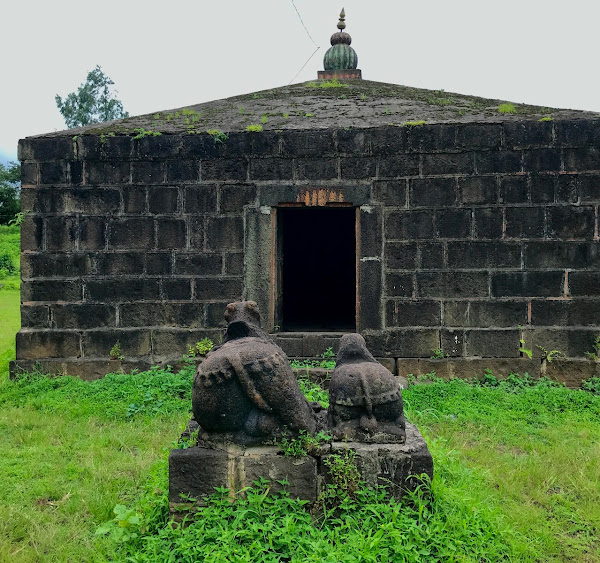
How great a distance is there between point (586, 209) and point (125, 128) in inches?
211

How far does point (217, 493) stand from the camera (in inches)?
122

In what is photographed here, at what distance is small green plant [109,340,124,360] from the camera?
21.0 ft

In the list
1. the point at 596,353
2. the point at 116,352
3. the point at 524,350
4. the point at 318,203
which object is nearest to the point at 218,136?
the point at 318,203

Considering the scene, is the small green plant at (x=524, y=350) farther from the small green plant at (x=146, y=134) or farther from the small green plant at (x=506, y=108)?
the small green plant at (x=146, y=134)

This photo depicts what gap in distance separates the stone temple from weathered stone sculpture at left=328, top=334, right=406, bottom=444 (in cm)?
289

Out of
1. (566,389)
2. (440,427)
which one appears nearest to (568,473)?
(440,427)

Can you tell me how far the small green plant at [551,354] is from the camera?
6.08m

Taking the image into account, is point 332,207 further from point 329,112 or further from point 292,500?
point 292,500

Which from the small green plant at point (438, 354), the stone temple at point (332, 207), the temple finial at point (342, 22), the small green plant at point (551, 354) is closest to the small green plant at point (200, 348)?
the stone temple at point (332, 207)

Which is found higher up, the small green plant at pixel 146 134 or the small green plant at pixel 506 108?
the small green plant at pixel 506 108

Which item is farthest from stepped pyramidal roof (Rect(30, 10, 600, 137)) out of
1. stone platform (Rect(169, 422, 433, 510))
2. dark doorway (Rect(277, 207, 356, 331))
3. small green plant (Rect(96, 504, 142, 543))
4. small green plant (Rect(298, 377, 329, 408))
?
small green plant (Rect(96, 504, 142, 543))

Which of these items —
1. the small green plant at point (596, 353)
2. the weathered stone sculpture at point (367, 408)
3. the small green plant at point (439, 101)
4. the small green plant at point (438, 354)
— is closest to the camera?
the weathered stone sculpture at point (367, 408)

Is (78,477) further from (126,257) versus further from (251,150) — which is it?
(251,150)

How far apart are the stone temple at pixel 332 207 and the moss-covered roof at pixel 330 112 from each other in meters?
0.06
